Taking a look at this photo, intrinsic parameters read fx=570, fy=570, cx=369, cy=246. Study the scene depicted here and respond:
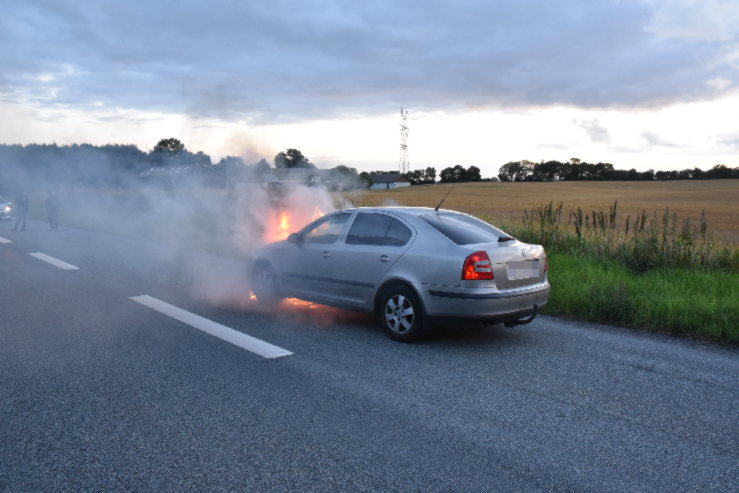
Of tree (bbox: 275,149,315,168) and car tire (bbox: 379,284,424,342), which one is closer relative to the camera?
car tire (bbox: 379,284,424,342)

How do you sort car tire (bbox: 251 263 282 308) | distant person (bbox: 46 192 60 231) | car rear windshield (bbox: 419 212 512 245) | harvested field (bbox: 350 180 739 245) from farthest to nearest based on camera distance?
harvested field (bbox: 350 180 739 245), distant person (bbox: 46 192 60 231), car tire (bbox: 251 263 282 308), car rear windshield (bbox: 419 212 512 245)

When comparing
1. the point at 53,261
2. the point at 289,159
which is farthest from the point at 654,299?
the point at 53,261

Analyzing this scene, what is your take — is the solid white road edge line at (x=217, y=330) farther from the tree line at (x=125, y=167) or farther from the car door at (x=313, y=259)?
the tree line at (x=125, y=167)

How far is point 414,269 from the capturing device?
233 inches

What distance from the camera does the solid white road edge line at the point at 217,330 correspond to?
5656mm

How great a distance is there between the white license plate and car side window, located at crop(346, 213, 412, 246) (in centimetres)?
112

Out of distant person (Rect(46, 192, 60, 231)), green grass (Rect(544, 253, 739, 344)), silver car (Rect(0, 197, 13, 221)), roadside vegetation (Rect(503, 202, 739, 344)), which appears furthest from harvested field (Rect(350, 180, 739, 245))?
green grass (Rect(544, 253, 739, 344))

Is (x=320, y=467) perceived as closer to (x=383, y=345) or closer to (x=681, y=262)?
(x=383, y=345)

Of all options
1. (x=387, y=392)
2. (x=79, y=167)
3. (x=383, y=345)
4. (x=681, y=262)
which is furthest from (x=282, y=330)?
(x=79, y=167)

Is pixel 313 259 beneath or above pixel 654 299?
above

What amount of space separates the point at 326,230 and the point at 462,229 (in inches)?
71.1

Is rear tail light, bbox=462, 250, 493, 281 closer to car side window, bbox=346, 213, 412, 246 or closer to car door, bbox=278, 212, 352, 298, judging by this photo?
car side window, bbox=346, 213, 412, 246

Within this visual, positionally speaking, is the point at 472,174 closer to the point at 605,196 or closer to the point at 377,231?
the point at 605,196

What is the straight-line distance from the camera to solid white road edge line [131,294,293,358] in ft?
18.6
